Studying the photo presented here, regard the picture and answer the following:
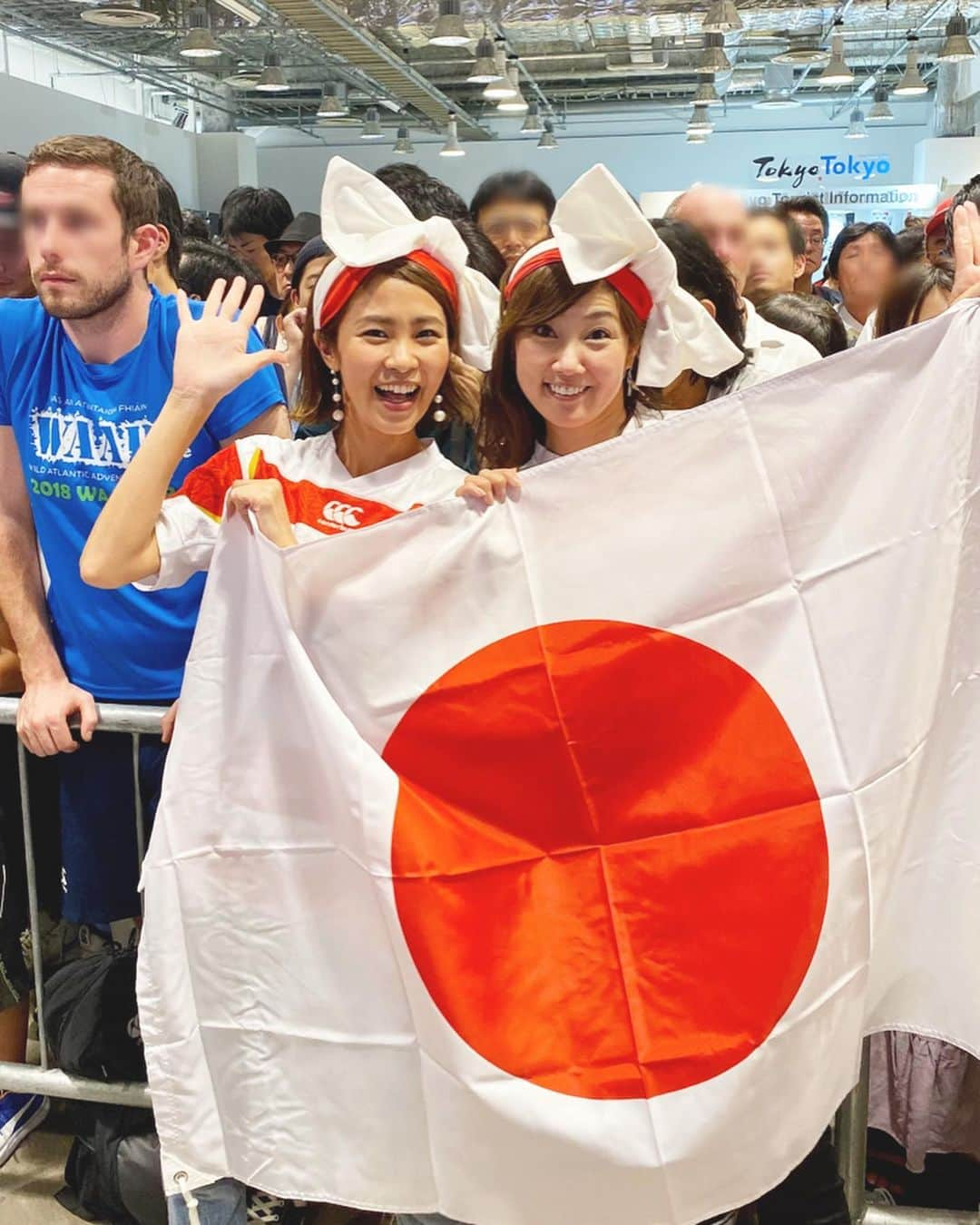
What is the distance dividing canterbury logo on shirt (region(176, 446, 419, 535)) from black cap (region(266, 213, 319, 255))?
10.0 feet

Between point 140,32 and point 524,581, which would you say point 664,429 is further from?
point 140,32

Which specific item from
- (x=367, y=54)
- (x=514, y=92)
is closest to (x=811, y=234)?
(x=514, y=92)

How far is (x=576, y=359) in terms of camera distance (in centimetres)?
209

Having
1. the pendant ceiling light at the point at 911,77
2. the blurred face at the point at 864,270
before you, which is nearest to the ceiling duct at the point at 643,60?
the pendant ceiling light at the point at 911,77

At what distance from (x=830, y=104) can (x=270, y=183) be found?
35.5 ft

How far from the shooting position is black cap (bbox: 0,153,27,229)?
2.84m

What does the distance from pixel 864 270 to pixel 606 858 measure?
430cm

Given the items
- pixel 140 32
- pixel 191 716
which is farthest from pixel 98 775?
pixel 140 32

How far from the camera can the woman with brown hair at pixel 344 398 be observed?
2062 mm

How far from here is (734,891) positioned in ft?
6.00

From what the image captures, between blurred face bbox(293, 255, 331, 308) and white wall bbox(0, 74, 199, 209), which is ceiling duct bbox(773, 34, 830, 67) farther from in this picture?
blurred face bbox(293, 255, 331, 308)

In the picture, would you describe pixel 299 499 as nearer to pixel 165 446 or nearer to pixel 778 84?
pixel 165 446

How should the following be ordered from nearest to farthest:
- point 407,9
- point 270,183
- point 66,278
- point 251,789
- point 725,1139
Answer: point 725,1139 → point 251,789 → point 66,278 → point 407,9 → point 270,183

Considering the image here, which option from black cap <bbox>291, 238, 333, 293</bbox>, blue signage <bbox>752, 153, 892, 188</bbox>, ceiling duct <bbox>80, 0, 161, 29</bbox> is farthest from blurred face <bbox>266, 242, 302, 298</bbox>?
blue signage <bbox>752, 153, 892, 188</bbox>
